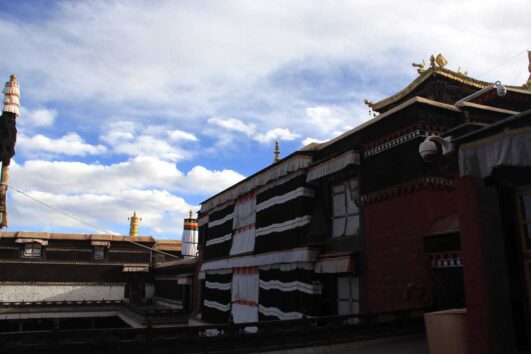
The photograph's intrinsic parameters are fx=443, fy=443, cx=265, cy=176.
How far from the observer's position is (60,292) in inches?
1597

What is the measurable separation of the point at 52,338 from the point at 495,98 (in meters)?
15.4

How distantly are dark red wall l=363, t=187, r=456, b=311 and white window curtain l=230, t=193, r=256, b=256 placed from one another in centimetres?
845

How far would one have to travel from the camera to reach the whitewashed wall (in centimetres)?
3941

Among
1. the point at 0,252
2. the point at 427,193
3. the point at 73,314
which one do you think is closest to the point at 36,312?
the point at 73,314

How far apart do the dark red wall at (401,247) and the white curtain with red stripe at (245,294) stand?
758 centimetres

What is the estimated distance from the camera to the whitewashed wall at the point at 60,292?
129 ft

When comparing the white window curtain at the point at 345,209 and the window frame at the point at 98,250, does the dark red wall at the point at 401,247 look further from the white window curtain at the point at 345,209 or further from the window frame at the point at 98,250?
the window frame at the point at 98,250

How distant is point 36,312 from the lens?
3591 cm

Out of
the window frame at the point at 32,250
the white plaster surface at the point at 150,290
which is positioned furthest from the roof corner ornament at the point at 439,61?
the window frame at the point at 32,250

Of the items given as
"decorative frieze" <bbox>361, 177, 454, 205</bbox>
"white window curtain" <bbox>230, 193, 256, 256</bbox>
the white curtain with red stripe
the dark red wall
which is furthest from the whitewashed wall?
"decorative frieze" <bbox>361, 177, 454, 205</bbox>

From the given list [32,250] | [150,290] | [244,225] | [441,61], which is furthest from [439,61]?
[32,250]

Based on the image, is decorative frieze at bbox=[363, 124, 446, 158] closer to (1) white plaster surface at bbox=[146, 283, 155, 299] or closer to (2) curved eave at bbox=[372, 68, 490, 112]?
(2) curved eave at bbox=[372, 68, 490, 112]

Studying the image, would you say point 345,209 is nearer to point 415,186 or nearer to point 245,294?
point 415,186

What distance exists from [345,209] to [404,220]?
3298 mm
